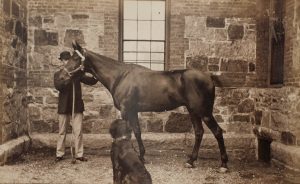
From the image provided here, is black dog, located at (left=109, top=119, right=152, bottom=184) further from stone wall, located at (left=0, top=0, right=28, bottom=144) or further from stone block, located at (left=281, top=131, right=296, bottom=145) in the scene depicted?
stone block, located at (left=281, top=131, right=296, bottom=145)

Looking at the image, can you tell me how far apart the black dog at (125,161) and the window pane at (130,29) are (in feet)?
15.1

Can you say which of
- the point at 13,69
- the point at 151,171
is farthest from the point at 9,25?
the point at 151,171

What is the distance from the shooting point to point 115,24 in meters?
8.63

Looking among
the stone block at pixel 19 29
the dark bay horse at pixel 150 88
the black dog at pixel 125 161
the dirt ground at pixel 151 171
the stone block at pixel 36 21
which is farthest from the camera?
the stone block at pixel 36 21

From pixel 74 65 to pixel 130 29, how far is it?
90.2 inches

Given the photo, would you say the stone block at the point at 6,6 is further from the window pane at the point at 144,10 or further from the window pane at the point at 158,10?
the window pane at the point at 158,10

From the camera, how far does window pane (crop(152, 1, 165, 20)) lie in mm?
8906

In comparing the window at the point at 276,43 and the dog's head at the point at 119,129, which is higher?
the window at the point at 276,43

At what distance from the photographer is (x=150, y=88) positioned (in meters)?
7.29

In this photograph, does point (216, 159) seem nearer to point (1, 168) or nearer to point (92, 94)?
point (92, 94)

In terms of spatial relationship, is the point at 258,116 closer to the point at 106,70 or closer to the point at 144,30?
the point at 144,30

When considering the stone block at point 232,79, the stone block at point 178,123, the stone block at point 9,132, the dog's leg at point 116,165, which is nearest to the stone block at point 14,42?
the stone block at point 9,132

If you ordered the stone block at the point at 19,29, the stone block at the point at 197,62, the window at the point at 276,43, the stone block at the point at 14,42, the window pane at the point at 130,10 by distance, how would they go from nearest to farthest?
the stone block at the point at 14,42
the stone block at the point at 19,29
the window at the point at 276,43
the stone block at the point at 197,62
the window pane at the point at 130,10

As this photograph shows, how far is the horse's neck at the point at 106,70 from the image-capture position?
723cm
